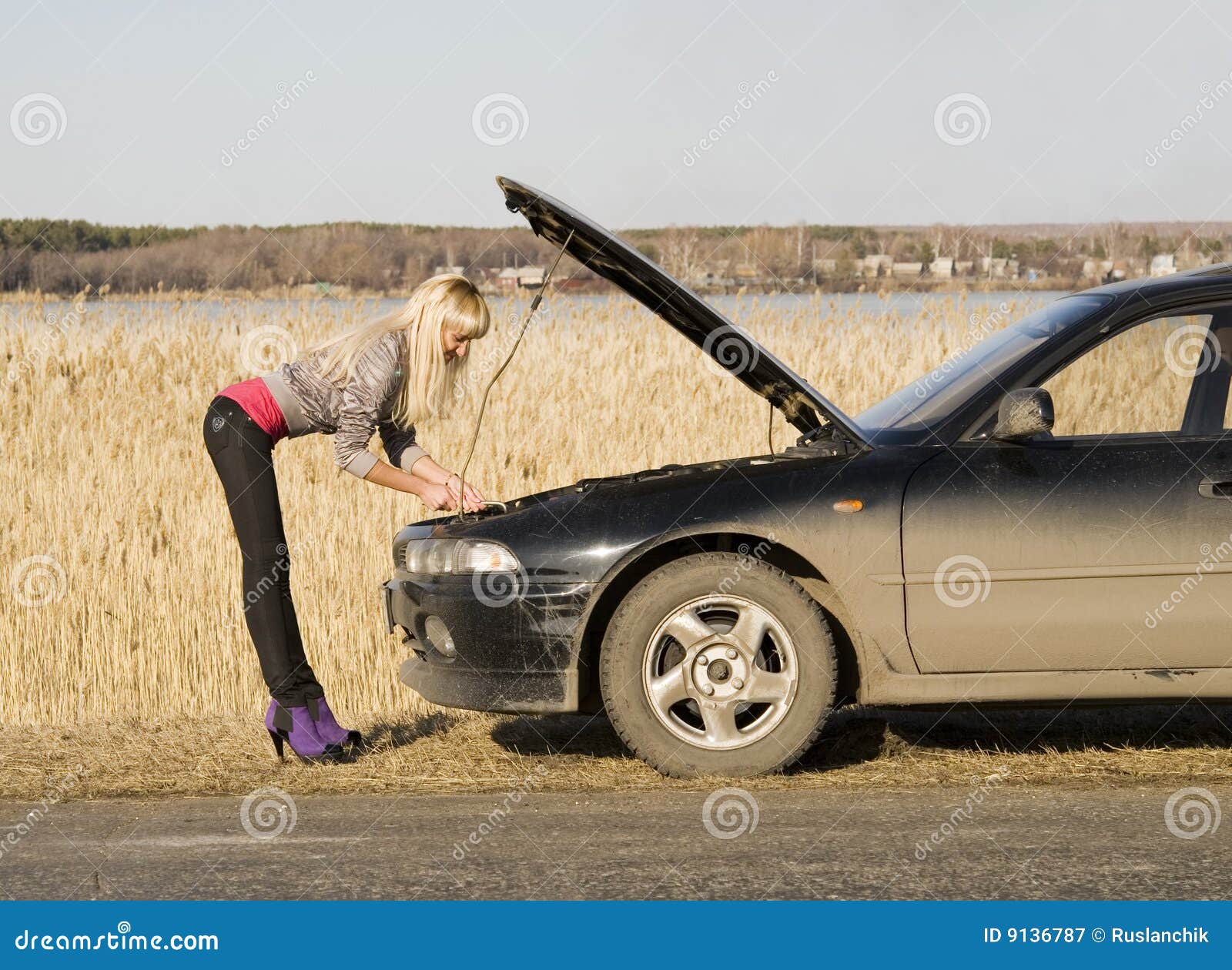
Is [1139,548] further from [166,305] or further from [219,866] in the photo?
[166,305]

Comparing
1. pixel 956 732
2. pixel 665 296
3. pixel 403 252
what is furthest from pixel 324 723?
pixel 403 252

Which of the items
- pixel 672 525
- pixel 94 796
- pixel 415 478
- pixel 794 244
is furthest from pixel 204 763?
pixel 794 244

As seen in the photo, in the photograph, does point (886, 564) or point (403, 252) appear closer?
point (886, 564)

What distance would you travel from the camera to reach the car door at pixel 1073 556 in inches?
199

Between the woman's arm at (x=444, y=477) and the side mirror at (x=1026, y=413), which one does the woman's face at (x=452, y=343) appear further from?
the side mirror at (x=1026, y=413)

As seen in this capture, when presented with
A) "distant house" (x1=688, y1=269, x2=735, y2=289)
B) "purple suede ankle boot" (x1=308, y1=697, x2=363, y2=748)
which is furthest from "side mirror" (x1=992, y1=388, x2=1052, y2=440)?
"distant house" (x1=688, y1=269, x2=735, y2=289)

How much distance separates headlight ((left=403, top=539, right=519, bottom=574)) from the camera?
5.36 meters

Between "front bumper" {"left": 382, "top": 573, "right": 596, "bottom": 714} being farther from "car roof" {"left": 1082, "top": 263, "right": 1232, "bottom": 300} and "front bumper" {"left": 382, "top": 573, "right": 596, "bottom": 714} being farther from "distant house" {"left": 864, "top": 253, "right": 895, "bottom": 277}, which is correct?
"distant house" {"left": 864, "top": 253, "right": 895, "bottom": 277}

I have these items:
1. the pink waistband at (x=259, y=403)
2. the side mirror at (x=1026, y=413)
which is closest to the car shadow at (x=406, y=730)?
the pink waistband at (x=259, y=403)

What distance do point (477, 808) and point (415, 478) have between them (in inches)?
50.8

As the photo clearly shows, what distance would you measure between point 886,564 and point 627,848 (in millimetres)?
1397

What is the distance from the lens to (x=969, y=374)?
5629mm

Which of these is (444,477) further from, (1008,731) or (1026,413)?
(1008,731)

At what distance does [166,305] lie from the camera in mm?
14594
